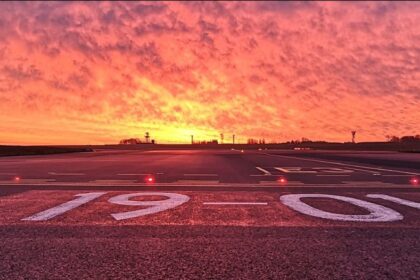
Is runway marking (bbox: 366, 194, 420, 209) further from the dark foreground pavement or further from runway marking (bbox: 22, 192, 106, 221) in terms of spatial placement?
runway marking (bbox: 22, 192, 106, 221)

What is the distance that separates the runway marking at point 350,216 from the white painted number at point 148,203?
2.83 metres

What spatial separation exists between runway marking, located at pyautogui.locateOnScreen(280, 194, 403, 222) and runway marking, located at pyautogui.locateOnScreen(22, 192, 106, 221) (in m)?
5.25

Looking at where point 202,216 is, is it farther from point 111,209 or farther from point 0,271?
point 0,271

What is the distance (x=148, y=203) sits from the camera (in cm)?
1058

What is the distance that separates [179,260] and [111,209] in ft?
15.1

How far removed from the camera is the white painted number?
9031 mm

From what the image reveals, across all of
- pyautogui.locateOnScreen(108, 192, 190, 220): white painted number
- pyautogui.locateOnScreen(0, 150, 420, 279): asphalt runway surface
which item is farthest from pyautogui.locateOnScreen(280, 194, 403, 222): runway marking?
pyautogui.locateOnScreen(108, 192, 190, 220): white painted number

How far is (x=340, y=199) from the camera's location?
11336mm

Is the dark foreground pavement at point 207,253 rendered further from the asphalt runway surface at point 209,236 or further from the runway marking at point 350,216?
the runway marking at point 350,216

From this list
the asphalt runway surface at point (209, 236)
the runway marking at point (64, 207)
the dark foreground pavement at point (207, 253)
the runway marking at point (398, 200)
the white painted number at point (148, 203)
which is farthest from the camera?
the runway marking at point (398, 200)

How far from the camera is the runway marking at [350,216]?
27.9ft

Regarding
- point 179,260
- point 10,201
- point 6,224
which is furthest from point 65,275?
point 10,201

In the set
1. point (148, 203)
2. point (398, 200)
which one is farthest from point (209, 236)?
point (398, 200)

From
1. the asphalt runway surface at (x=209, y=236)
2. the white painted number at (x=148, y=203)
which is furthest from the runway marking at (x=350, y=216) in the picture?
the white painted number at (x=148, y=203)
